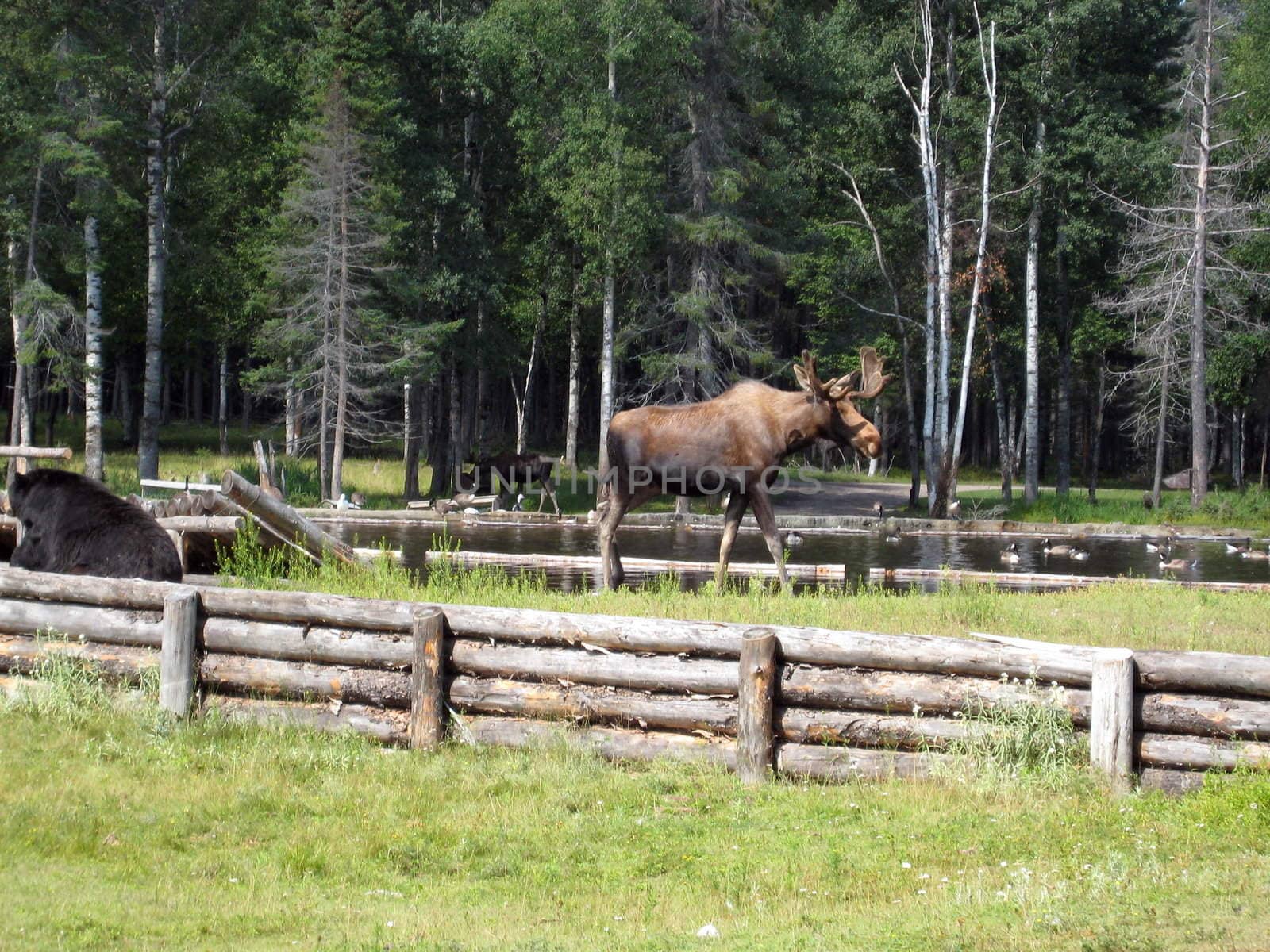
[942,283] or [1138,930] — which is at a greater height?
[942,283]

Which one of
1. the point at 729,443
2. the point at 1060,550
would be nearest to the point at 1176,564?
the point at 1060,550

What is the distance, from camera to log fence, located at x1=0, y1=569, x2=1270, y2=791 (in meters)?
7.79

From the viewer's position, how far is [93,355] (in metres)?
34.3

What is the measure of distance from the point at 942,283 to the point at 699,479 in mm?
22947

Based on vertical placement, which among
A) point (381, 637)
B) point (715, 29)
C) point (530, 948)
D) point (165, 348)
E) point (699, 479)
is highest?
point (715, 29)

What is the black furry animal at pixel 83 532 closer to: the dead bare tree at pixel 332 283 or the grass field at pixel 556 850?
the grass field at pixel 556 850

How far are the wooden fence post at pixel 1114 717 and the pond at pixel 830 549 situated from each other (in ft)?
35.6

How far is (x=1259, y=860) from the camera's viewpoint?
21.5 ft

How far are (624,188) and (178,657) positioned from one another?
30.0m

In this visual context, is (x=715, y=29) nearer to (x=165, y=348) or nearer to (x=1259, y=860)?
(x=165, y=348)

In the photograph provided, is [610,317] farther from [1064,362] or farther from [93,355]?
[1064,362]

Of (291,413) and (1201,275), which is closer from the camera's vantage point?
(1201,275)

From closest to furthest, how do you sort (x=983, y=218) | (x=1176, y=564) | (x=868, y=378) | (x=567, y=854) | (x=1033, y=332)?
(x=567, y=854)
(x=868, y=378)
(x=1176, y=564)
(x=983, y=218)
(x=1033, y=332)

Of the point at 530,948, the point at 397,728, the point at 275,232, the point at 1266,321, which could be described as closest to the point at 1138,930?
the point at 530,948
